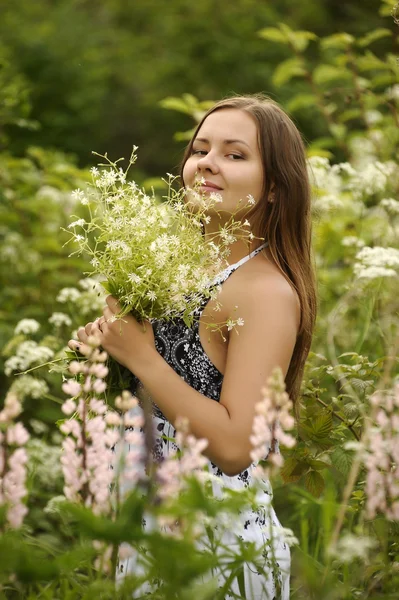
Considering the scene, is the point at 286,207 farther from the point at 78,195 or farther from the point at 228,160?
the point at 78,195

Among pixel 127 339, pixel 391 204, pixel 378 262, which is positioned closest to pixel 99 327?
pixel 127 339

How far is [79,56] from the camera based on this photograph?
10180 millimetres

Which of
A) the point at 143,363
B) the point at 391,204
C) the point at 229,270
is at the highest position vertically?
the point at 391,204

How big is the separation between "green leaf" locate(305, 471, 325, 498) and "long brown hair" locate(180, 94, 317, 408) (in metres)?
0.26

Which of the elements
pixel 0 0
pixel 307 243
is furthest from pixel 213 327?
pixel 0 0

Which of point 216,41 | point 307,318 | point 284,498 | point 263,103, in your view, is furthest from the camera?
point 216,41

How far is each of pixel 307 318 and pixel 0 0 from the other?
1247 cm

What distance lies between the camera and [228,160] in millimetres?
2141

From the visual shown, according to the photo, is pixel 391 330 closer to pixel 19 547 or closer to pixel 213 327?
pixel 213 327

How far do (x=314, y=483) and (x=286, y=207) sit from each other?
2.71 feet

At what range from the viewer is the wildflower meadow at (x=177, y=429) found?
1.14 m

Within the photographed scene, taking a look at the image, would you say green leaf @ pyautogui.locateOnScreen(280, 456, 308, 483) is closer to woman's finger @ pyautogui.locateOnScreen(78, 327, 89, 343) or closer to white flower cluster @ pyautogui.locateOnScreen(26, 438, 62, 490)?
woman's finger @ pyautogui.locateOnScreen(78, 327, 89, 343)

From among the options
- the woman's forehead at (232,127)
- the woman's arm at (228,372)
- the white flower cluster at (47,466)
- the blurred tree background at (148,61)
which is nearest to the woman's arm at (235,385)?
the woman's arm at (228,372)

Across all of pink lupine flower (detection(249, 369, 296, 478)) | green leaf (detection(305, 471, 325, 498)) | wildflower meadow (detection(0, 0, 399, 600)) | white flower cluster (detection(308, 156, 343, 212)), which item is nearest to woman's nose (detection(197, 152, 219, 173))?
wildflower meadow (detection(0, 0, 399, 600))
